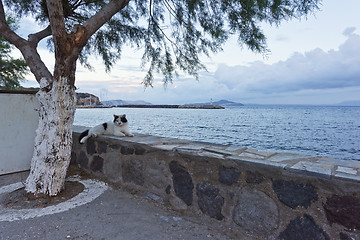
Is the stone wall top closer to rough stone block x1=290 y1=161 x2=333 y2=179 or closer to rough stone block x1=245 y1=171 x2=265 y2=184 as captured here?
rough stone block x1=290 y1=161 x2=333 y2=179

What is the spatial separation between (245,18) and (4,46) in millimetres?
15125

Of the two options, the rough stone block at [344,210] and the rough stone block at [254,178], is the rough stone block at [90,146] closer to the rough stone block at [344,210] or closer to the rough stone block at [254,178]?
the rough stone block at [254,178]

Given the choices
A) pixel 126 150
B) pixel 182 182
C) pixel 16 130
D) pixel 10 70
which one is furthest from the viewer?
pixel 10 70

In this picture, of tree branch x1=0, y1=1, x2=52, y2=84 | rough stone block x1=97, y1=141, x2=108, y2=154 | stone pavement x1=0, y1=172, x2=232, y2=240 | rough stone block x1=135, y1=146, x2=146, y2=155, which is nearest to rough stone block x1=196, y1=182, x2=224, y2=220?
stone pavement x1=0, y1=172, x2=232, y2=240

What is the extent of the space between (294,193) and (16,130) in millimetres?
5317

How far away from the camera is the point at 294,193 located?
2.20 metres

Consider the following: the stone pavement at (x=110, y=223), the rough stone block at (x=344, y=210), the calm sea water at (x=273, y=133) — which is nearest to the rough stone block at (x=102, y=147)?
the stone pavement at (x=110, y=223)

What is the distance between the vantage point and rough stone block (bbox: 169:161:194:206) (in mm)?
2992

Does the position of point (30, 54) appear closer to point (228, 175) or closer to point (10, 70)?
point (228, 175)

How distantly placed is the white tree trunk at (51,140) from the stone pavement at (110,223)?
442mm

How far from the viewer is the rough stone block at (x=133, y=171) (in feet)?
11.8

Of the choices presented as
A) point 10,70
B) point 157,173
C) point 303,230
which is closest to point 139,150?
point 157,173

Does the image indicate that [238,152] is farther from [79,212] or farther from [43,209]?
[43,209]

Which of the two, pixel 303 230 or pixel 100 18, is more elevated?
pixel 100 18
